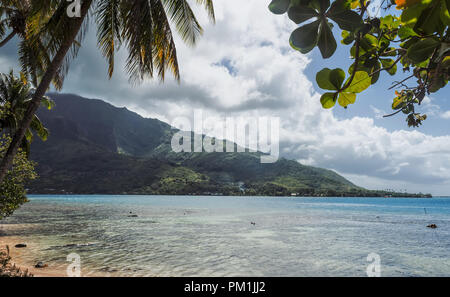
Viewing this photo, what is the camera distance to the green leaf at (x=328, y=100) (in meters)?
1.31

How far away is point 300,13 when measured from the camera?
1.08 metres

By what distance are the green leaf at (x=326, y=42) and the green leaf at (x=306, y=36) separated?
0.05 meters

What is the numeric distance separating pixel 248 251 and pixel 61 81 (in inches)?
482

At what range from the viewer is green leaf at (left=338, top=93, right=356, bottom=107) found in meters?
1.32

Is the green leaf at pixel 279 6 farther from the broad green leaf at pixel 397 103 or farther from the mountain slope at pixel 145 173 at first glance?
the mountain slope at pixel 145 173

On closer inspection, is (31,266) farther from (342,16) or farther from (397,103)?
(342,16)

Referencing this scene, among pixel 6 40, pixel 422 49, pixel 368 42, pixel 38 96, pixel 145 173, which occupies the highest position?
pixel 6 40

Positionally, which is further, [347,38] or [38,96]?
[38,96]

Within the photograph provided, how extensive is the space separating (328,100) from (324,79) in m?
0.15

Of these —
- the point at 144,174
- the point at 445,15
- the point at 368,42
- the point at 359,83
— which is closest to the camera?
the point at 445,15

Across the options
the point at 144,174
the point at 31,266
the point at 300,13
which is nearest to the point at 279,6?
the point at 300,13

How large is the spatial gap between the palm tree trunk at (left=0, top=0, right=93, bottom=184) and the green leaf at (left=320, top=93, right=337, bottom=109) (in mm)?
6091

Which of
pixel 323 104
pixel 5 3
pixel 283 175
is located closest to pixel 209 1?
pixel 5 3
